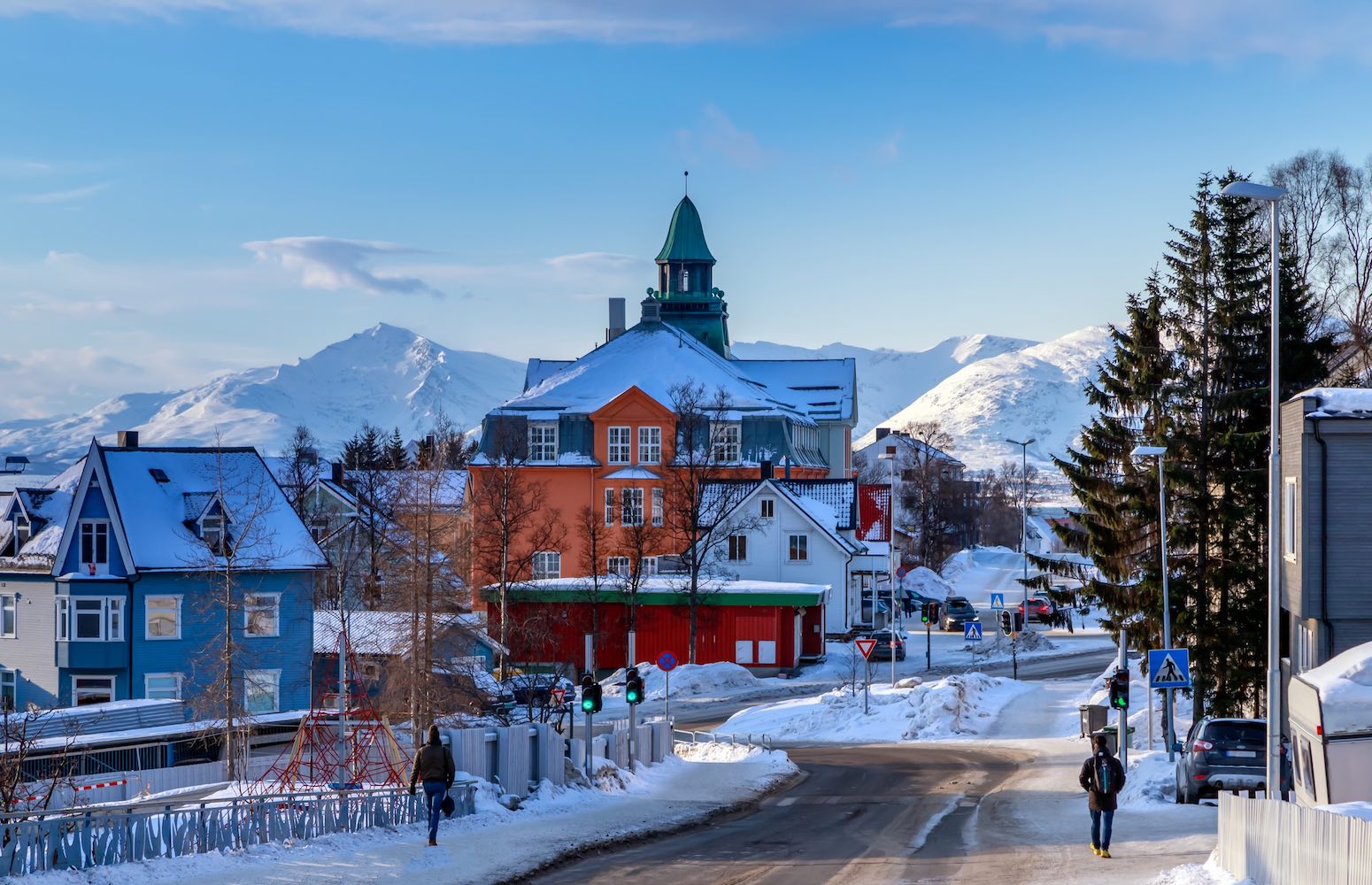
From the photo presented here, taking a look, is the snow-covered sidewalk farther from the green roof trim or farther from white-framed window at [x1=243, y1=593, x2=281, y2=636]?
the green roof trim

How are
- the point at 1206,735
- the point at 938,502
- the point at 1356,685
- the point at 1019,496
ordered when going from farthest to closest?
the point at 1019,496
the point at 938,502
the point at 1206,735
the point at 1356,685

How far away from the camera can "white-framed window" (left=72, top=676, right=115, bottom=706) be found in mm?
45656

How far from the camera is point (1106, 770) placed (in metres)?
20.8

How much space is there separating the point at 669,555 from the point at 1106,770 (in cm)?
5098

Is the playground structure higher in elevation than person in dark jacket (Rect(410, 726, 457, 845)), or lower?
Result: lower

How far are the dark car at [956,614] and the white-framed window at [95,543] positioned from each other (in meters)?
50.3

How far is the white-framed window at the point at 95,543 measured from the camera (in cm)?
4625

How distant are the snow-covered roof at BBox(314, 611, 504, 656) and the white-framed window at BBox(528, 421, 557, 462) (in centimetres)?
1801

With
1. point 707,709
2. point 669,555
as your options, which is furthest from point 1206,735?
point 669,555

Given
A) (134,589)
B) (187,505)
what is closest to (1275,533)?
(134,589)

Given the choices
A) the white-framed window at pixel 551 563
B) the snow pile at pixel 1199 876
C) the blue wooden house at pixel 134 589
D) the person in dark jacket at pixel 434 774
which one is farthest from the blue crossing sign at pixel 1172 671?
the white-framed window at pixel 551 563

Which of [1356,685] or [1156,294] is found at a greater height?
[1156,294]

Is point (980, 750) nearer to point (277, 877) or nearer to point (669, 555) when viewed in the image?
point (277, 877)

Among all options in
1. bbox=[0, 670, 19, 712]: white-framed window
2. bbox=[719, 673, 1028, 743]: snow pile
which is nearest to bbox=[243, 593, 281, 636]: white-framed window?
bbox=[0, 670, 19, 712]: white-framed window
